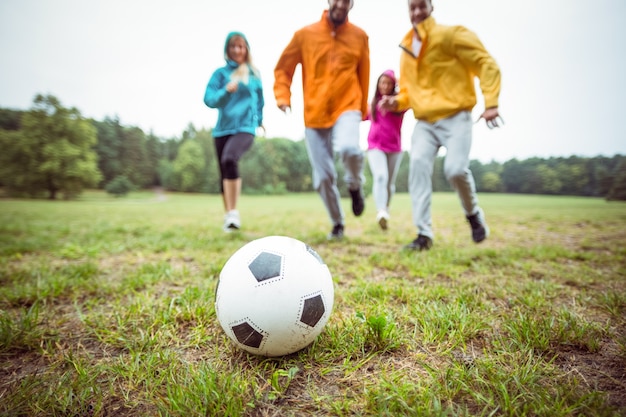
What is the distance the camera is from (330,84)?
12.3ft

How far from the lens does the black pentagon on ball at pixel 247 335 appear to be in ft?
4.26

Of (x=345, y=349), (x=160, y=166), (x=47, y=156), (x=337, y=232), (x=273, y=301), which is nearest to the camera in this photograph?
(x=273, y=301)

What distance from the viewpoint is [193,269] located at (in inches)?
115

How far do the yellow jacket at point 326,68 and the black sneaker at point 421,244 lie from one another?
1.85m

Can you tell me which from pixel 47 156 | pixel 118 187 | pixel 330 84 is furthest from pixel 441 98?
pixel 118 187

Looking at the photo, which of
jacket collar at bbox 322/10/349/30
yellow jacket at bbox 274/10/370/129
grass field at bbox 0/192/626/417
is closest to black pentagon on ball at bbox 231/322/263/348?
grass field at bbox 0/192/626/417

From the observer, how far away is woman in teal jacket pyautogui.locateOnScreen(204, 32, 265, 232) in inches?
177

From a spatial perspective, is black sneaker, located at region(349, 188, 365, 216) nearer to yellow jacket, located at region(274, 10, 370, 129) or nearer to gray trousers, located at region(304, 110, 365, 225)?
gray trousers, located at region(304, 110, 365, 225)

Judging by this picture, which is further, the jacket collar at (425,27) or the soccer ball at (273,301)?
the jacket collar at (425,27)

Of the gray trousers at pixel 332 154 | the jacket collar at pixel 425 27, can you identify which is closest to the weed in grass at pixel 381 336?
the gray trousers at pixel 332 154

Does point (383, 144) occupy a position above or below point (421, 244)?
above

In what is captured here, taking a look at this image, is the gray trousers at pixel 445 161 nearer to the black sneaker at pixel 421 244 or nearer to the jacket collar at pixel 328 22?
the black sneaker at pixel 421 244

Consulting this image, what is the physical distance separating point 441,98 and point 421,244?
1745 millimetres

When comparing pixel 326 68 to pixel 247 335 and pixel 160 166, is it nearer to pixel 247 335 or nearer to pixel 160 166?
pixel 247 335
